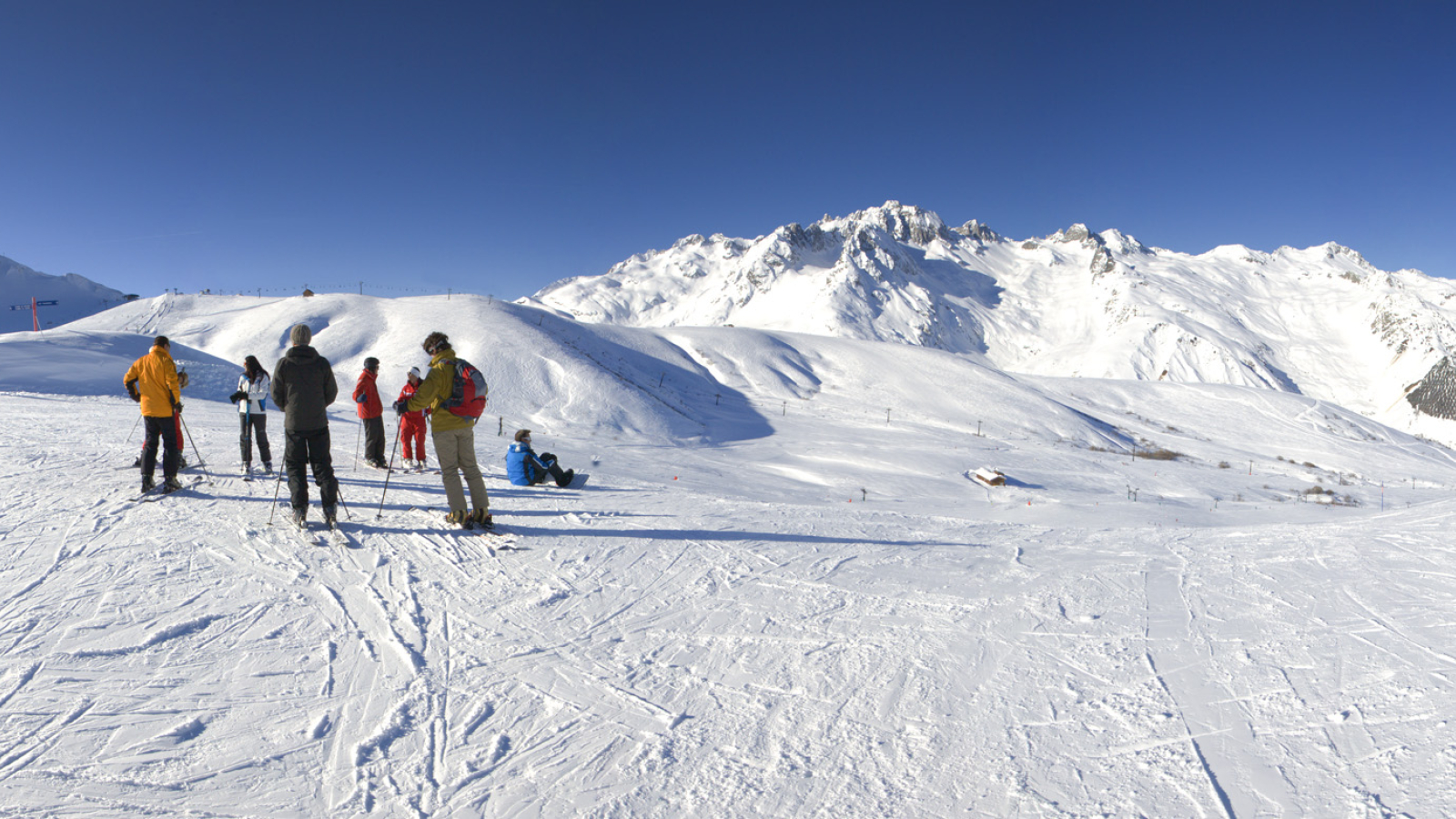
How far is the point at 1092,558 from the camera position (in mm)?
7453

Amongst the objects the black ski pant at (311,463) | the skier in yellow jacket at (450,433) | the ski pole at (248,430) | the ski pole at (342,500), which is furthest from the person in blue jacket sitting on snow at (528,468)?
the ski pole at (248,430)

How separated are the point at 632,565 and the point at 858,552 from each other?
2.62 m

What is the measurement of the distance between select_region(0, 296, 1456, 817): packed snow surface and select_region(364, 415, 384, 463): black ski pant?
0.39 meters

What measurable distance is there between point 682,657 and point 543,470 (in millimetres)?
6134

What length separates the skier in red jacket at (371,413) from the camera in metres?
10.1

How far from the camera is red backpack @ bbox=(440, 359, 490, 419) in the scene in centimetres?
632

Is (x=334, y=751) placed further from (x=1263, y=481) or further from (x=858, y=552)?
(x=1263, y=481)

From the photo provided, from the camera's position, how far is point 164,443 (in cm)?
746

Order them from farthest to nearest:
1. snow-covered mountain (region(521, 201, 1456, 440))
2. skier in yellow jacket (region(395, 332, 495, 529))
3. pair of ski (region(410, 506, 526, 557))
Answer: snow-covered mountain (region(521, 201, 1456, 440)), pair of ski (region(410, 506, 526, 557)), skier in yellow jacket (region(395, 332, 495, 529))

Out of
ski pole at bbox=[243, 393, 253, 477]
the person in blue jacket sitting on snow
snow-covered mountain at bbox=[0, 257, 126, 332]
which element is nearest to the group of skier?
ski pole at bbox=[243, 393, 253, 477]

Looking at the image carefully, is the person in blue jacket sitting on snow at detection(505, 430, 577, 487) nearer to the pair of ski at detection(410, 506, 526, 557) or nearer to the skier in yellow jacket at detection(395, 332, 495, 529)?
the pair of ski at detection(410, 506, 526, 557)

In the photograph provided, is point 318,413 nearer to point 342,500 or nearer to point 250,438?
point 342,500

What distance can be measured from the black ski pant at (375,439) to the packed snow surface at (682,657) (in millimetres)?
395

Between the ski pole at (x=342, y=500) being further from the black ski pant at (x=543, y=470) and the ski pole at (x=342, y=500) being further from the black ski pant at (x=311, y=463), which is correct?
the black ski pant at (x=543, y=470)
